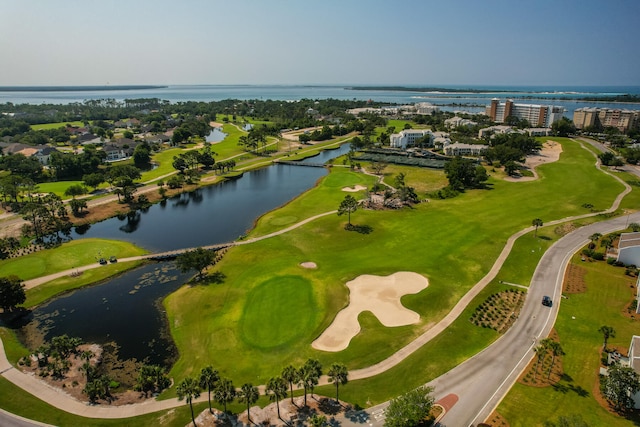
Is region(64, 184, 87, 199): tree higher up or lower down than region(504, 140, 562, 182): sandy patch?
lower down

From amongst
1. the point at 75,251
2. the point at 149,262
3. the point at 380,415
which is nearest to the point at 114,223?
the point at 75,251

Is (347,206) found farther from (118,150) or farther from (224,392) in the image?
(118,150)

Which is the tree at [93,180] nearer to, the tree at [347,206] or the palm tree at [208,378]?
the tree at [347,206]

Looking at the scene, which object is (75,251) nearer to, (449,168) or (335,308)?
(335,308)

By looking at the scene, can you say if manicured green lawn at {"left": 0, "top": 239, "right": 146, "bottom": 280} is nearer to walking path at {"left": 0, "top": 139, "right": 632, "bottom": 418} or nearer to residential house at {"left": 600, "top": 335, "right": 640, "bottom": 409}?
walking path at {"left": 0, "top": 139, "right": 632, "bottom": 418}

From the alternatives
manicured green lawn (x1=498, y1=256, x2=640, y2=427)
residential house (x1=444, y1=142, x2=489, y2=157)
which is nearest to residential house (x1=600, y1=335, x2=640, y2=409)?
manicured green lawn (x1=498, y1=256, x2=640, y2=427)

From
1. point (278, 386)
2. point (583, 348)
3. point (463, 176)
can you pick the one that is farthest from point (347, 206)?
point (278, 386)

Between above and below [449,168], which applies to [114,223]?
below
